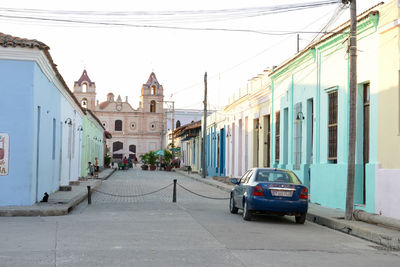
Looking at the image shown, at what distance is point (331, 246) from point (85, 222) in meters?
5.62

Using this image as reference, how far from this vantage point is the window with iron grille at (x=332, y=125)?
707 inches

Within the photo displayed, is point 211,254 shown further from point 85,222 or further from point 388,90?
point 388,90

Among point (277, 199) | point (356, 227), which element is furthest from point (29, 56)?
point (356, 227)

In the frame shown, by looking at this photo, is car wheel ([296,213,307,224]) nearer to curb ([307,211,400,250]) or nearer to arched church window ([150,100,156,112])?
curb ([307,211,400,250])

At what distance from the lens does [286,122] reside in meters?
23.8

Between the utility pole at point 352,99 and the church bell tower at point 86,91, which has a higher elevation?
the church bell tower at point 86,91

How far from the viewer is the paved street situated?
8219 mm

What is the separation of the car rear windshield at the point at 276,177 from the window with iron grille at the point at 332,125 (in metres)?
3.96

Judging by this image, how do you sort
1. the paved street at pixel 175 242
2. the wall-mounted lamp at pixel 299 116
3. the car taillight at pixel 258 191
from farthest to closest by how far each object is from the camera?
the wall-mounted lamp at pixel 299 116
the car taillight at pixel 258 191
the paved street at pixel 175 242

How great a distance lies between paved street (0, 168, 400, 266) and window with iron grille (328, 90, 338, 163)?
3.68m

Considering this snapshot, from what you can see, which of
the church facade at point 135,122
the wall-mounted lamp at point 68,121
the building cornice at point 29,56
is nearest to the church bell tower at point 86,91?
the church facade at point 135,122

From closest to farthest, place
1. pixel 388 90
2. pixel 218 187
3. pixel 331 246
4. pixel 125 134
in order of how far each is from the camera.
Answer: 1. pixel 331 246
2. pixel 388 90
3. pixel 218 187
4. pixel 125 134

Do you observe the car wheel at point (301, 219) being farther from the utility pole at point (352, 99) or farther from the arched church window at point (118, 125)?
the arched church window at point (118, 125)

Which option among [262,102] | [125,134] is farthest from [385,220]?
[125,134]
